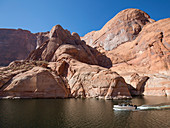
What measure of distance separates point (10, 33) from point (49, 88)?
88776 mm

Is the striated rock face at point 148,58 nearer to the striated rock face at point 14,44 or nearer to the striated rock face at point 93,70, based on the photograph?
the striated rock face at point 93,70

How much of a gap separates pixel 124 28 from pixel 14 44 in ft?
275

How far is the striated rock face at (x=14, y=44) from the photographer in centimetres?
9606

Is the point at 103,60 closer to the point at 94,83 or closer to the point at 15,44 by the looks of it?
the point at 94,83

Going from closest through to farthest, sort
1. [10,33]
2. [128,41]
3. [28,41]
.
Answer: [128,41], [10,33], [28,41]

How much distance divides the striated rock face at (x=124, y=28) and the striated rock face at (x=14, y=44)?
60447 millimetres

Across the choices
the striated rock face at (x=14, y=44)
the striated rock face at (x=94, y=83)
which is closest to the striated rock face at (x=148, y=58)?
the striated rock face at (x=94, y=83)

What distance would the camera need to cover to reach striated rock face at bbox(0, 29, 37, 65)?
96062 millimetres

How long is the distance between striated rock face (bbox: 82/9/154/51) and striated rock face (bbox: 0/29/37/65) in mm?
60447

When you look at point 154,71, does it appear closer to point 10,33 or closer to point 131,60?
point 131,60

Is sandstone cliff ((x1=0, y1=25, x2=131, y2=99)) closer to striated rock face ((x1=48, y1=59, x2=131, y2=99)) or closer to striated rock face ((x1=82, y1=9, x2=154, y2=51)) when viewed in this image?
striated rock face ((x1=48, y1=59, x2=131, y2=99))

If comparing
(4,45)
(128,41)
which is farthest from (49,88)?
(4,45)

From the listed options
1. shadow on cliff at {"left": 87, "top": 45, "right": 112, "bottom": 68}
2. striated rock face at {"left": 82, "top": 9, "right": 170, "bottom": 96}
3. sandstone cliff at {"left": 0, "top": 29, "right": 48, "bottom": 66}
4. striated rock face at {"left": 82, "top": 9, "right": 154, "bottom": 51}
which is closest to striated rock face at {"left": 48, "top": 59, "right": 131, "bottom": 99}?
striated rock face at {"left": 82, "top": 9, "right": 170, "bottom": 96}

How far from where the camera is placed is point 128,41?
8325 centimetres
